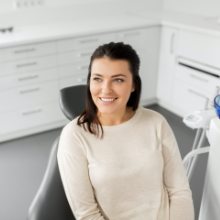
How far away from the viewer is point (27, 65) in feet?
8.55

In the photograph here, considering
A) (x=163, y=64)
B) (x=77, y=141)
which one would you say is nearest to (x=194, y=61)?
(x=163, y=64)

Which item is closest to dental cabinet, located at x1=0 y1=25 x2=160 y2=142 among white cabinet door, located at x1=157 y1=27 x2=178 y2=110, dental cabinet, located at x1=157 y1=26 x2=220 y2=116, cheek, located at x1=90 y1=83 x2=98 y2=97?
white cabinet door, located at x1=157 y1=27 x2=178 y2=110

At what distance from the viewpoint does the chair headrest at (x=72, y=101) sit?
4.69ft

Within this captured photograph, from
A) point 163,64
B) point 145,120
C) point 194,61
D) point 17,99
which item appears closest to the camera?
point 145,120

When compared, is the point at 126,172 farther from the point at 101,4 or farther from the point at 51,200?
the point at 101,4

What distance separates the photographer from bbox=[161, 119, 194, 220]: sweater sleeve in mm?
1203

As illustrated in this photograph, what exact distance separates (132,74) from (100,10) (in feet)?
7.68

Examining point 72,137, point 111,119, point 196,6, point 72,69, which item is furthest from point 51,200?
point 196,6

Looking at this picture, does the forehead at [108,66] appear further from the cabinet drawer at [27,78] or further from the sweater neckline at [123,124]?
the cabinet drawer at [27,78]

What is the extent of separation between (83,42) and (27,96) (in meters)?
0.65

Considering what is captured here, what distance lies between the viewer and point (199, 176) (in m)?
2.33

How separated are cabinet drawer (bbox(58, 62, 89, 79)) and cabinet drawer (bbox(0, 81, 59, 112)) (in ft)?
0.36

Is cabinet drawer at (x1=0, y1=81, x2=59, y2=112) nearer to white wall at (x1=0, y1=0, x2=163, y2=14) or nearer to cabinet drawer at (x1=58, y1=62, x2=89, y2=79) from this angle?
cabinet drawer at (x1=58, y1=62, x2=89, y2=79)

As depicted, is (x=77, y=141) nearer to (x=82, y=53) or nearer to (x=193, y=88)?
(x=82, y=53)
